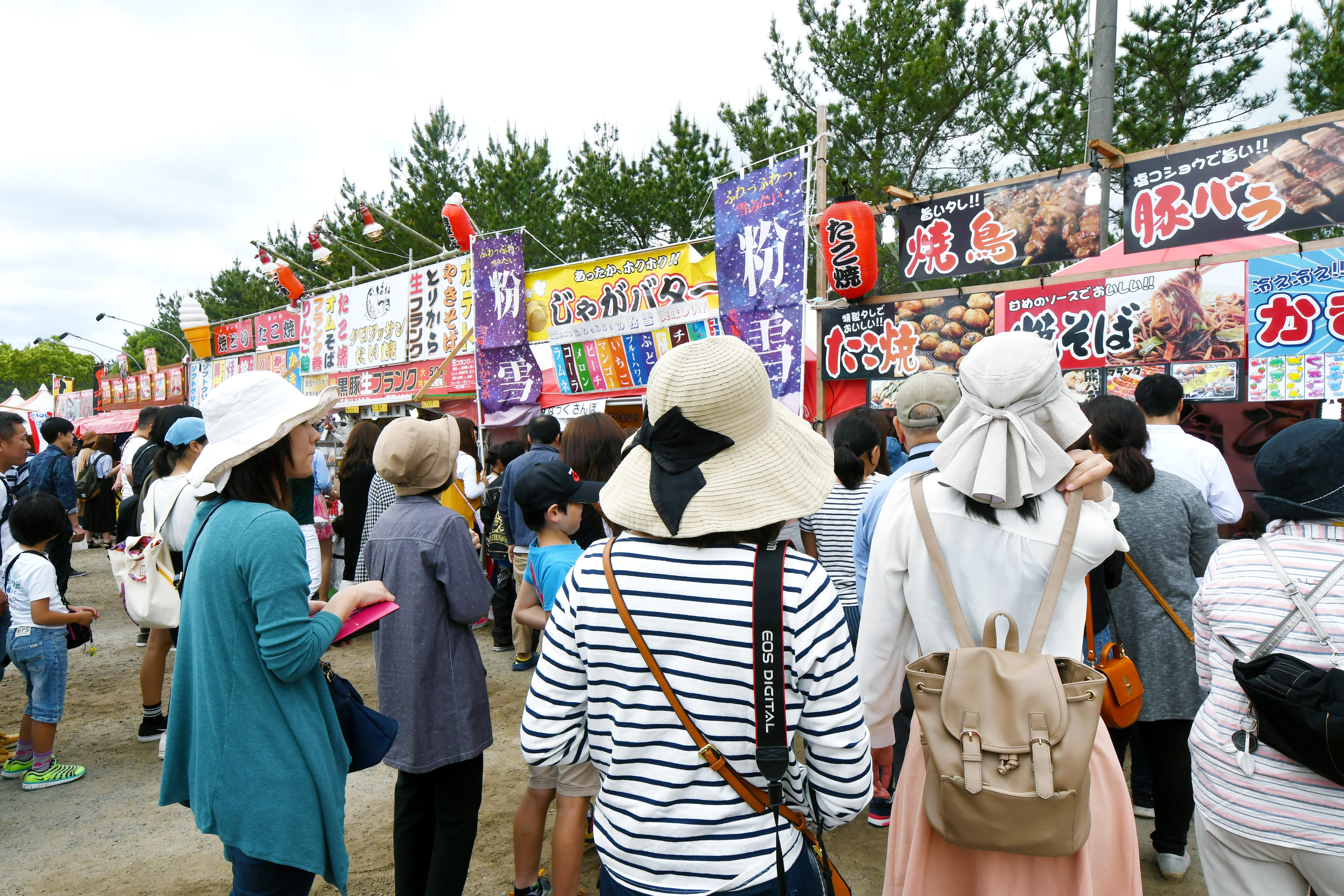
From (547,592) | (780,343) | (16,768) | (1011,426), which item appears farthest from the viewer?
(780,343)

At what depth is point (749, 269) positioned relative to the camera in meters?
7.25

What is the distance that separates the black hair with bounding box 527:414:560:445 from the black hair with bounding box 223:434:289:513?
9.94 feet

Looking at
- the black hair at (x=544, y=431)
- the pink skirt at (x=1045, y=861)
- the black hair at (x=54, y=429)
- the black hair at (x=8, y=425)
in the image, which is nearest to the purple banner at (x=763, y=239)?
the black hair at (x=544, y=431)

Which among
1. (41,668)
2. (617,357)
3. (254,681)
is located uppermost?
(617,357)

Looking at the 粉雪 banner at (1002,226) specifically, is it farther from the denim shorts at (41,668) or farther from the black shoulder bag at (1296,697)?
the denim shorts at (41,668)

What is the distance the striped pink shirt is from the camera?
175cm

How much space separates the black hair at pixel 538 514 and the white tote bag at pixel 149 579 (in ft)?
A: 7.74

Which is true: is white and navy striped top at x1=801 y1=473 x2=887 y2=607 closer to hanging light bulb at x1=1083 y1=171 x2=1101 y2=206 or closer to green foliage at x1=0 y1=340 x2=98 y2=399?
hanging light bulb at x1=1083 y1=171 x2=1101 y2=206

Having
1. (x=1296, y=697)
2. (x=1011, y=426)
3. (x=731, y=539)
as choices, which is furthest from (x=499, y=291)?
(x=1296, y=697)

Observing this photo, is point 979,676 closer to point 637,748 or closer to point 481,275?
point 637,748

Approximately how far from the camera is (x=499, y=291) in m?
9.47

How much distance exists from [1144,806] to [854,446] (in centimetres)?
219

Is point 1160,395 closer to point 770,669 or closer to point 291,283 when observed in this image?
point 770,669

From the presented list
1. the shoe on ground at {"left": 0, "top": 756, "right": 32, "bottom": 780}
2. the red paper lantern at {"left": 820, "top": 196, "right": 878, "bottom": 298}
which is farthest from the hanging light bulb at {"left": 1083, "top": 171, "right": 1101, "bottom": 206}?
the shoe on ground at {"left": 0, "top": 756, "right": 32, "bottom": 780}
